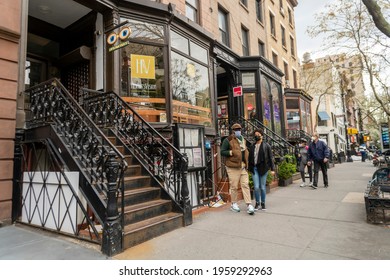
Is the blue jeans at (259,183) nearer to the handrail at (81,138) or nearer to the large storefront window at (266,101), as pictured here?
the handrail at (81,138)

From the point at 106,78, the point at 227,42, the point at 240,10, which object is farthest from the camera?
the point at 240,10

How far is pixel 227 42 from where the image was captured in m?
13.0

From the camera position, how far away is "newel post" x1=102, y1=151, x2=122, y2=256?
3703mm

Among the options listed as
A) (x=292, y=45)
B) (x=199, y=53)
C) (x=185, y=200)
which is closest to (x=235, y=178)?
(x=185, y=200)

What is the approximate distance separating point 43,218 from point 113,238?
2180 mm

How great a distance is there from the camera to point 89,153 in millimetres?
4828

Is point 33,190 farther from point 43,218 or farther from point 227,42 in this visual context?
point 227,42

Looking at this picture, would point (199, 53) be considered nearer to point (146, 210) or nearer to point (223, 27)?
point (223, 27)

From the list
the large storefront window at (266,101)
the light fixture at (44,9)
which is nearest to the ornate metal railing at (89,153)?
the light fixture at (44,9)

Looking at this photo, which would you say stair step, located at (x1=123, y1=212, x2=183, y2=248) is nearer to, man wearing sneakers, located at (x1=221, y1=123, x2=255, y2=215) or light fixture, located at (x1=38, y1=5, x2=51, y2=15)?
man wearing sneakers, located at (x1=221, y1=123, x2=255, y2=215)

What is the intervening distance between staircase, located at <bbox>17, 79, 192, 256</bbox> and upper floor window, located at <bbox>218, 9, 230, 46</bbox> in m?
8.07
